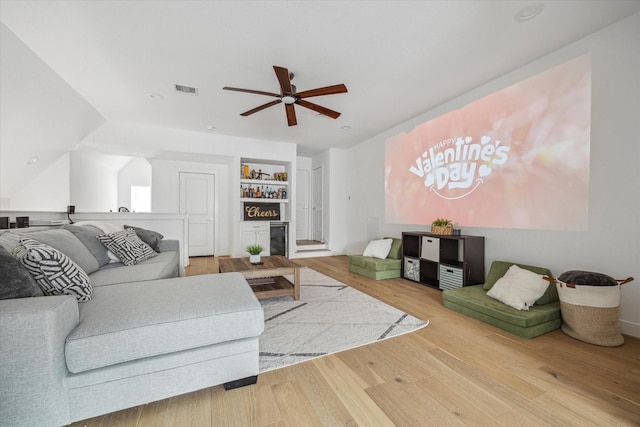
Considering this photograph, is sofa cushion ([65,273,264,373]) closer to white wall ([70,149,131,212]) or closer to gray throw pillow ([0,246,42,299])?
gray throw pillow ([0,246,42,299])

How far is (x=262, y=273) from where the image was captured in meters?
2.70

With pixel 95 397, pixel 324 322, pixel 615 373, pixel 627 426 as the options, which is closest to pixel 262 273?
pixel 324 322

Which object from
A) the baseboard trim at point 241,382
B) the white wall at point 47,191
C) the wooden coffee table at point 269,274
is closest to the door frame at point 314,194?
the wooden coffee table at point 269,274

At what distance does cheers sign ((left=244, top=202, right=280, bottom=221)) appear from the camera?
19.0 feet

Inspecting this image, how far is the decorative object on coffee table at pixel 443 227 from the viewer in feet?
11.3

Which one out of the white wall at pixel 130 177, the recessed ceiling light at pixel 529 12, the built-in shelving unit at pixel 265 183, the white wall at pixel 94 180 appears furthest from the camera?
the white wall at pixel 130 177

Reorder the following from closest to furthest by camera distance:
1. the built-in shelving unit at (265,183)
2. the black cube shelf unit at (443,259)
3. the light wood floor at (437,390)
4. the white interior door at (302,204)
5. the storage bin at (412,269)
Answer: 1. the light wood floor at (437,390)
2. the black cube shelf unit at (443,259)
3. the storage bin at (412,269)
4. the built-in shelving unit at (265,183)
5. the white interior door at (302,204)

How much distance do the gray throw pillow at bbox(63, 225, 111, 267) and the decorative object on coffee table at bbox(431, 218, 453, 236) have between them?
399 cm

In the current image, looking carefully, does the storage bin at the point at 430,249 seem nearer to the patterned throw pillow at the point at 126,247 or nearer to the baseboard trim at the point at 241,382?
the baseboard trim at the point at 241,382

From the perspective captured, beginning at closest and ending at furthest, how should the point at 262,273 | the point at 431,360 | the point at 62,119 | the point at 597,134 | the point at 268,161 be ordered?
1. the point at 431,360
2. the point at 597,134
3. the point at 262,273
4. the point at 62,119
5. the point at 268,161

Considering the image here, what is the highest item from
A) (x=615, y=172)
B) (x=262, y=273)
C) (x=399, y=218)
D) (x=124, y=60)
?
(x=124, y=60)

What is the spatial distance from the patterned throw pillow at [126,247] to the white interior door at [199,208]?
310 cm

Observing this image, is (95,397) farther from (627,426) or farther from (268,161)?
(268,161)

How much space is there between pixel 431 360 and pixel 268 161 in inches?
202
